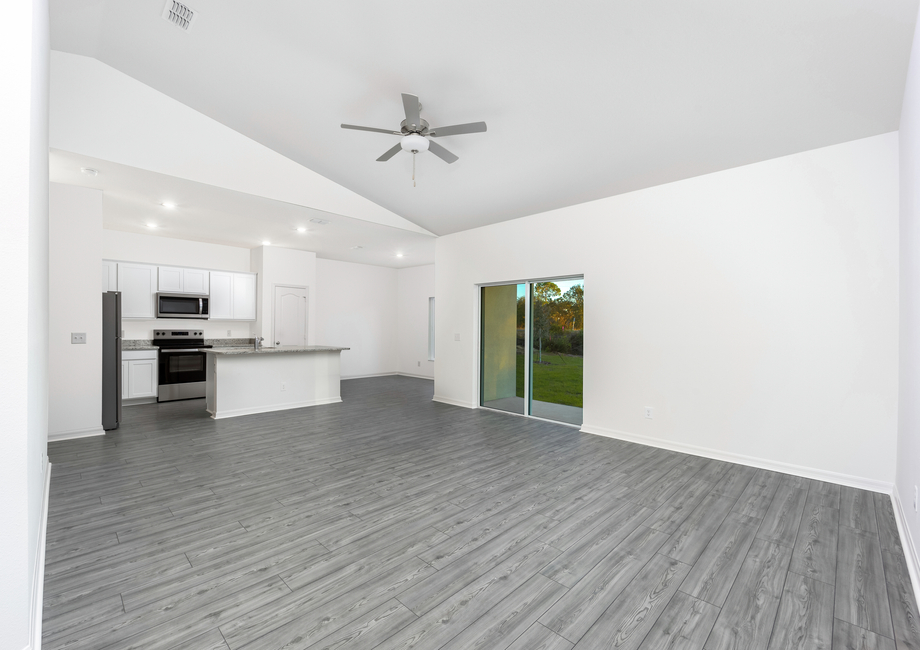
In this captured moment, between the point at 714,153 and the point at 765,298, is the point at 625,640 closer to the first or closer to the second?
the point at 765,298

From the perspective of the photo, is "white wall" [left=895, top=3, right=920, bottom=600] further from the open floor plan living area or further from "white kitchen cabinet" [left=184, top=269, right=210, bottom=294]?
"white kitchen cabinet" [left=184, top=269, right=210, bottom=294]

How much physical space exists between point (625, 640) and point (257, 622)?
1.61m

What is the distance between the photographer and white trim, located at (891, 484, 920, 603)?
6.82 feet

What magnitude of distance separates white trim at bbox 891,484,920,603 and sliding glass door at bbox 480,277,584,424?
9.45ft

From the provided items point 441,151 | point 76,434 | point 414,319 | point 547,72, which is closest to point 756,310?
point 547,72

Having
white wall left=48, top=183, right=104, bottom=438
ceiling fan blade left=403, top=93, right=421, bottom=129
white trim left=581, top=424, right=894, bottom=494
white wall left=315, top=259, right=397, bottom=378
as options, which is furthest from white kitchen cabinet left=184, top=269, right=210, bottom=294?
white trim left=581, top=424, right=894, bottom=494

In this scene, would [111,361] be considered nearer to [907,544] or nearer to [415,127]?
[415,127]

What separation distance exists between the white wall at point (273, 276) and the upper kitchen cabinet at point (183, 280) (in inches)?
36.6

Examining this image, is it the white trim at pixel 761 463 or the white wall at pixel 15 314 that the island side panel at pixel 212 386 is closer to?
the white wall at pixel 15 314

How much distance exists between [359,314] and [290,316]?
2038mm

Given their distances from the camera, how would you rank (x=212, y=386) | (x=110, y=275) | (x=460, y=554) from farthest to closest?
(x=110, y=275) < (x=212, y=386) < (x=460, y=554)

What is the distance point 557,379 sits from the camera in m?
5.64

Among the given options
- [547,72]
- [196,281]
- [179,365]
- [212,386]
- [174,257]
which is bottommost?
[212,386]

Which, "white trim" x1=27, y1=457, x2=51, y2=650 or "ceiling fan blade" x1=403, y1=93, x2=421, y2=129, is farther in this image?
"ceiling fan blade" x1=403, y1=93, x2=421, y2=129
